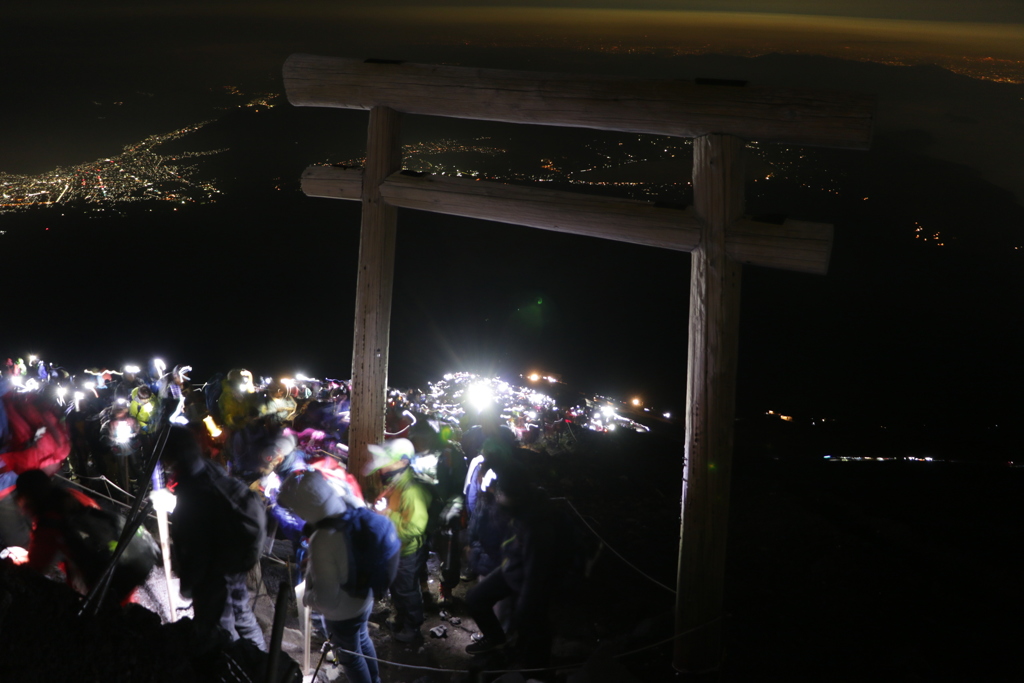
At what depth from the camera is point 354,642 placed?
3969 millimetres

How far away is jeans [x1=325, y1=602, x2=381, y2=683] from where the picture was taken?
3.91m

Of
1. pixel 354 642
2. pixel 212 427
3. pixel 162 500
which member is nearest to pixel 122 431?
pixel 212 427

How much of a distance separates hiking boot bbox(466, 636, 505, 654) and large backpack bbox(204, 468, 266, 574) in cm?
184

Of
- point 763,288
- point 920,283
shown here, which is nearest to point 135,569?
point 763,288

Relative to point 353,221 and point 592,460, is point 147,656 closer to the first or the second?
point 592,460

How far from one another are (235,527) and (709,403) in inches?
117

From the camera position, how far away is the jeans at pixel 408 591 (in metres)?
4.91

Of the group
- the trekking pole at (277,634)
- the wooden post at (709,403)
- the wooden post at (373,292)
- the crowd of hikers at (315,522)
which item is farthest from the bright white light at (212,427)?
the wooden post at (709,403)

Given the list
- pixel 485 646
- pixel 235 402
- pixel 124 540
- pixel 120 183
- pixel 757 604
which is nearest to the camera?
pixel 124 540

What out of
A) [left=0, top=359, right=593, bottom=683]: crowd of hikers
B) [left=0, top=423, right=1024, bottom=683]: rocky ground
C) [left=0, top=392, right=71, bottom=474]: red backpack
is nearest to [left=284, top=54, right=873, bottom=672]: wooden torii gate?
[left=0, top=423, right=1024, bottom=683]: rocky ground

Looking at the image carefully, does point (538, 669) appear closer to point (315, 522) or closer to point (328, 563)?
point (328, 563)

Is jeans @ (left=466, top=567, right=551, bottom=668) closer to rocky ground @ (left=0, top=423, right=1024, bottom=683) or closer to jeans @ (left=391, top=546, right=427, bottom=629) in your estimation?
rocky ground @ (left=0, top=423, right=1024, bottom=683)

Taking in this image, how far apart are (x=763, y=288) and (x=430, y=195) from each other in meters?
26.7

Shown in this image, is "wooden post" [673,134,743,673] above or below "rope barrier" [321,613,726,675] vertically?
above
